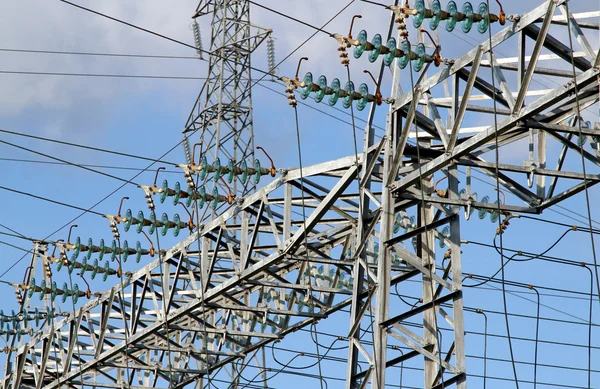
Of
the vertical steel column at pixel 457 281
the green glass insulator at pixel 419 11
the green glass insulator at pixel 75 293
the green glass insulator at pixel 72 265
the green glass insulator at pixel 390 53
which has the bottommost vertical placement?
the vertical steel column at pixel 457 281

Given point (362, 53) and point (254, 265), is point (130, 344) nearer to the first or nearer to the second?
point (254, 265)

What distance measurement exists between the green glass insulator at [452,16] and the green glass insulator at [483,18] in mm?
259

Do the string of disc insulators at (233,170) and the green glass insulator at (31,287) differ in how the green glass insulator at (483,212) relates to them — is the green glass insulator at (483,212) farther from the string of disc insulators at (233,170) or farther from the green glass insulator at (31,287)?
the green glass insulator at (31,287)

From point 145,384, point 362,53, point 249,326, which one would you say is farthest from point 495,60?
point 145,384

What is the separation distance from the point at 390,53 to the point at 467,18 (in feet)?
3.48

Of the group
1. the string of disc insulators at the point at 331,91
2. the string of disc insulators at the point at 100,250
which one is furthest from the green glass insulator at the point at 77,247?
the string of disc insulators at the point at 331,91

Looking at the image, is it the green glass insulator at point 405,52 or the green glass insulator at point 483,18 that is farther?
the green glass insulator at point 405,52

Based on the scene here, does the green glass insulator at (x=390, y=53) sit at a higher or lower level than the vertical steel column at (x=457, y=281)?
higher

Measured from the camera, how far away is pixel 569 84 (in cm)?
1255

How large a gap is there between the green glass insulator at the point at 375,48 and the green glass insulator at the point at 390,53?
0.40ft

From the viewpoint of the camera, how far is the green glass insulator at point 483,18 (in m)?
13.3

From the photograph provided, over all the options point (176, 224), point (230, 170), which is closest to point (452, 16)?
point (230, 170)

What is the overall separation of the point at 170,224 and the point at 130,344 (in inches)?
119

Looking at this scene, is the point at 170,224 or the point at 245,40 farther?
the point at 245,40
